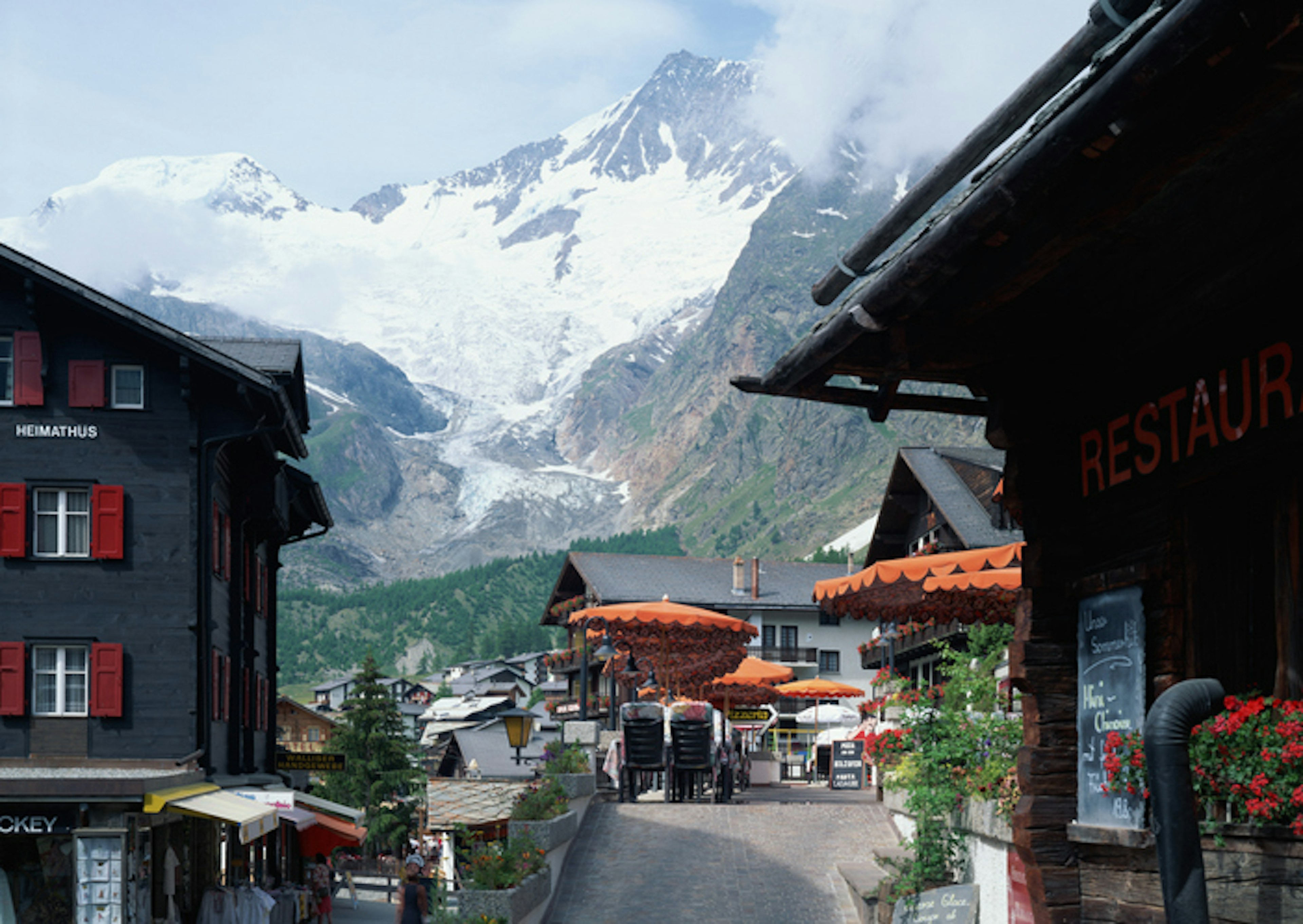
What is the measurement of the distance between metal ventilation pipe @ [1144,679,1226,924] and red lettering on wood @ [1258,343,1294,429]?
1117mm

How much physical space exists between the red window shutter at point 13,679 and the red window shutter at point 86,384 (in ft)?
13.5

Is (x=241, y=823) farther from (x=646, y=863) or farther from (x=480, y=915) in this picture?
(x=480, y=915)

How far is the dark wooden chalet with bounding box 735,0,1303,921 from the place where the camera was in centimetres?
484

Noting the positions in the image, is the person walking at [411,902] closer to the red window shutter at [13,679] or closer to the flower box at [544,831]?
Answer: the flower box at [544,831]

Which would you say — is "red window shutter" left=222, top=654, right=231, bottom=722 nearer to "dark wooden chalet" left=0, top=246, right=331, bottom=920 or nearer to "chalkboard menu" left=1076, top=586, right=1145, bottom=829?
"dark wooden chalet" left=0, top=246, right=331, bottom=920

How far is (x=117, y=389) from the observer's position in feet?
82.5

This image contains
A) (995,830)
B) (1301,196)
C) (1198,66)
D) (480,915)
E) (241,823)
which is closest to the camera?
(1198,66)

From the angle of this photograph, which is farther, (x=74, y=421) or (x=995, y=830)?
(x=74, y=421)

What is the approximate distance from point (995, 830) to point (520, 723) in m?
13.0

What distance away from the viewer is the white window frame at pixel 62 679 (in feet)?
77.8

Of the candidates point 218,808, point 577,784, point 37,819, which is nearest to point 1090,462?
point 577,784

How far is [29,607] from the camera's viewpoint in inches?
945

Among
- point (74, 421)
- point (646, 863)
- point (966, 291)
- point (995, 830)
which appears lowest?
point (646, 863)

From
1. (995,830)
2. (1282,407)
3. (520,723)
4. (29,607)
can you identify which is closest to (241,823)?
(520,723)
